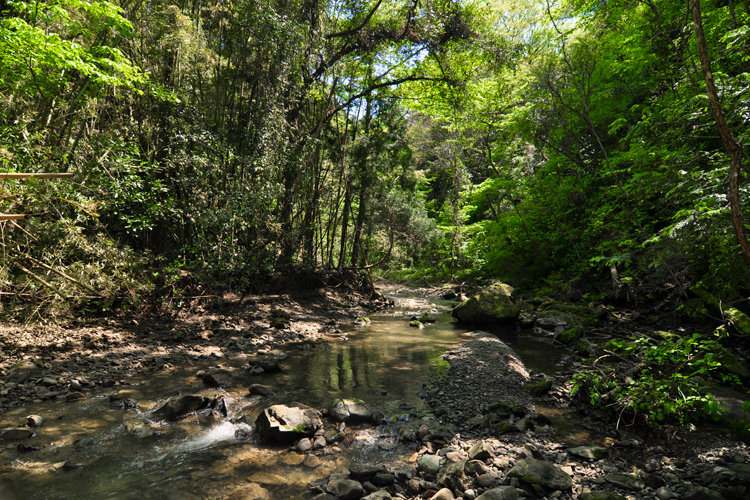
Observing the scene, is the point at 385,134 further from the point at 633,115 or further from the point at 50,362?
the point at 50,362

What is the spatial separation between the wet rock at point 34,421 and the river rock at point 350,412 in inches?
150

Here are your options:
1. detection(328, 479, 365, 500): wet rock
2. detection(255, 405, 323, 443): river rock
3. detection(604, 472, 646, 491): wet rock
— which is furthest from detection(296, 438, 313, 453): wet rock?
detection(604, 472, 646, 491): wet rock

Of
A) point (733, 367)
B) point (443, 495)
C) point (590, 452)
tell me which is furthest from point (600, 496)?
point (733, 367)

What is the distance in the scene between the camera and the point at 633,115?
12.7 m

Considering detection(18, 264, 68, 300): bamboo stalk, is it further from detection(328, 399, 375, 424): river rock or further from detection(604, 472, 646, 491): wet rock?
detection(604, 472, 646, 491): wet rock

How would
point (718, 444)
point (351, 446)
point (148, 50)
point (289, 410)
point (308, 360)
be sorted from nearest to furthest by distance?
point (718, 444) < point (351, 446) < point (289, 410) < point (308, 360) < point (148, 50)

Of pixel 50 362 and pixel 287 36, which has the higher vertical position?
pixel 287 36

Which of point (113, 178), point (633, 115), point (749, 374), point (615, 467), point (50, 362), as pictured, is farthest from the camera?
point (633, 115)

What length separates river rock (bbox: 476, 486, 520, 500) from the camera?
3326 mm

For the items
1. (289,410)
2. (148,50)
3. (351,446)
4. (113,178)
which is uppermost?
(148,50)

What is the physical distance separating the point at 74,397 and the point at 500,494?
6.29 meters

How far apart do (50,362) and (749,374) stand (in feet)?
38.3

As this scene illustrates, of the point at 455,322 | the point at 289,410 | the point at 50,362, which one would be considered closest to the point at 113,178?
the point at 50,362

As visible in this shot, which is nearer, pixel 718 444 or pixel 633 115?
pixel 718 444
